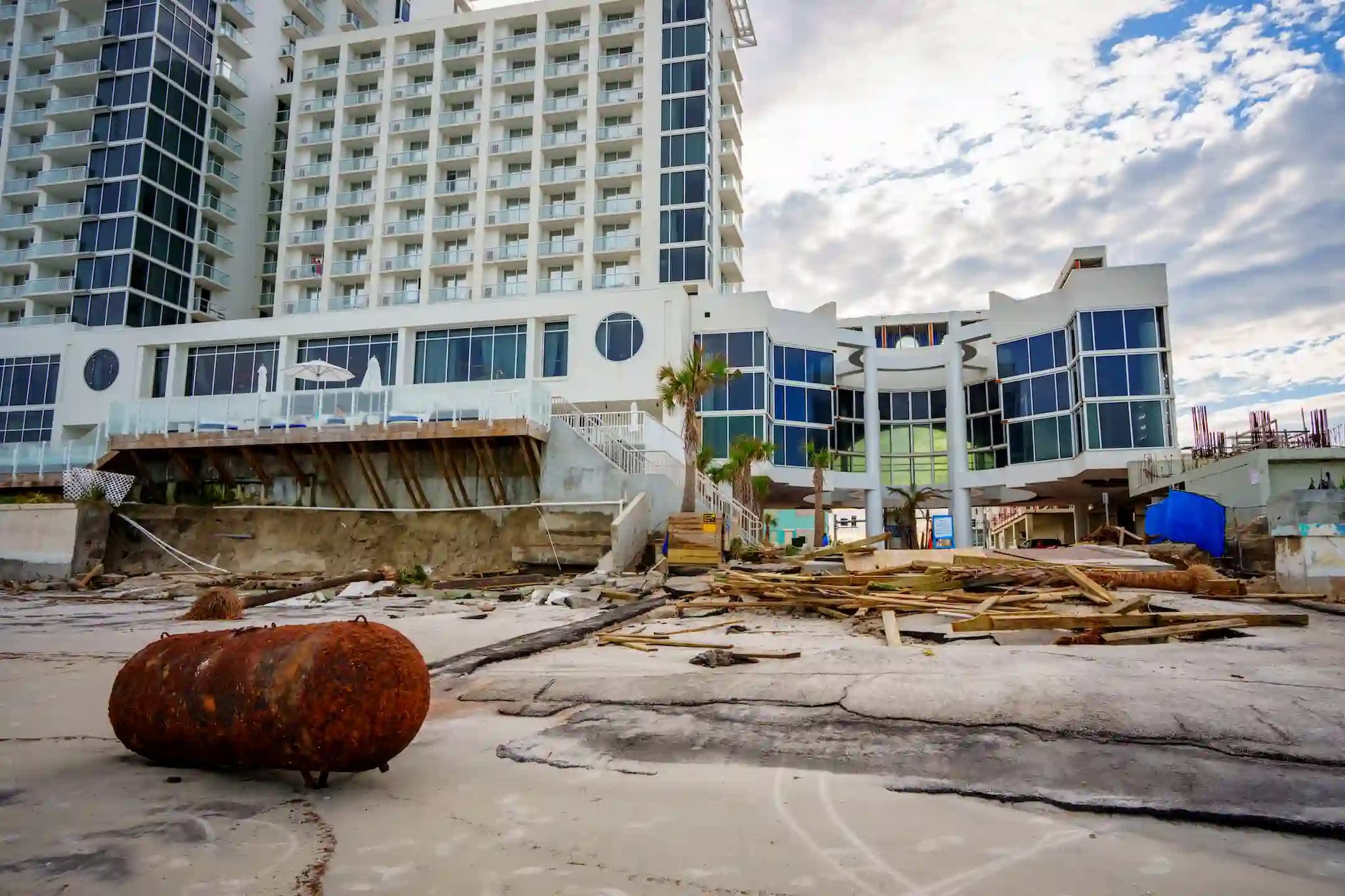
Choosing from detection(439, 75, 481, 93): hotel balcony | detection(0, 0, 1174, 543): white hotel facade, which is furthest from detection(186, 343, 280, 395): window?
detection(439, 75, 481, 93): hotel balcony

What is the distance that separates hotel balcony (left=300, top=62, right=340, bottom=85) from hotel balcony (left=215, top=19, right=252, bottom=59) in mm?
5693

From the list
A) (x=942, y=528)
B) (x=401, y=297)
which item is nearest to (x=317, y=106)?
(x=401, y=297)

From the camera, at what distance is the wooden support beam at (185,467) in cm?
2438

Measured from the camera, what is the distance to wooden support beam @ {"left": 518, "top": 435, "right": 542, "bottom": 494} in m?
21.6

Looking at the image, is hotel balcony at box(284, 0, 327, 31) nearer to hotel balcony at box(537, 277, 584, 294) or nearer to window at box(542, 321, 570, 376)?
hotel balcony at box(537, 277, 584, 294)

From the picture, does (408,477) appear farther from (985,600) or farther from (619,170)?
(619,170)

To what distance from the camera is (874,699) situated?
16.4 ft

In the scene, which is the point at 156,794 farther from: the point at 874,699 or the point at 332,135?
the point at 332,135

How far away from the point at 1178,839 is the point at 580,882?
7.32 ft

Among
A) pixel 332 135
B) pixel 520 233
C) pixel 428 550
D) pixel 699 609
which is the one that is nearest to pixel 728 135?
pixel 520 233

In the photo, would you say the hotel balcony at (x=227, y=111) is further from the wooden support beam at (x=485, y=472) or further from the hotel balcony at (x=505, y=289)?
the wooden support beam at (x=485, y=472)

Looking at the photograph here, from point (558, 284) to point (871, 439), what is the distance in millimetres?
22433

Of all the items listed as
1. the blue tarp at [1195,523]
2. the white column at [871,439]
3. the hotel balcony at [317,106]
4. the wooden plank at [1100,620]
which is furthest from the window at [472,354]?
the wooden plank at [1100,620]

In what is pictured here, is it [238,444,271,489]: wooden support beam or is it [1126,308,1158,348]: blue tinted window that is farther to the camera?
[1126,308,1158,348]: blue tinted window
